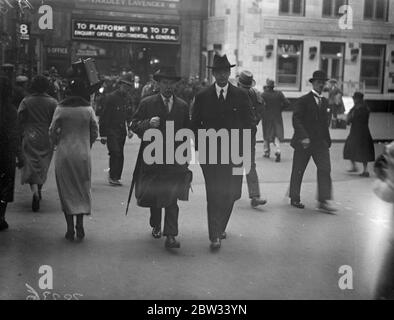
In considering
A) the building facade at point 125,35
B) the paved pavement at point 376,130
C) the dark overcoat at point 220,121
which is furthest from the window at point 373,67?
the dark overcoat at point 220,121

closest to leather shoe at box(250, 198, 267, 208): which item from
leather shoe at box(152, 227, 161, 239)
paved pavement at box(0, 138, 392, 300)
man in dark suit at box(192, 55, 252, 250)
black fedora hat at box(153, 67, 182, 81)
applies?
paved pavement at box(0, 138, 392, 300)

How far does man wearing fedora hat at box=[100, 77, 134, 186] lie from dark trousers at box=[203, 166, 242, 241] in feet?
12.8

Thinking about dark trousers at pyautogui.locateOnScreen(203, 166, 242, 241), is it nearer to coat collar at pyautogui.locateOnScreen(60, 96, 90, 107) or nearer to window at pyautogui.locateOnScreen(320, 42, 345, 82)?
coat collar at pyautogui.locateOnScreen(60, 96, 90, 107)

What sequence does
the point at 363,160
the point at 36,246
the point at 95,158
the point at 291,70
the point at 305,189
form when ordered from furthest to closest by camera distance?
the point at 291,70
the point at 95,158
the point at 363,160
the point at 305,189
the point at 36,246

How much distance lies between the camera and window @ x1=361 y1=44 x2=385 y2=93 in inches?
878

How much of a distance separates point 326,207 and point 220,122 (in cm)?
280

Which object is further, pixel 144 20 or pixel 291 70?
pixel 291 70

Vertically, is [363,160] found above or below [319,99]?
below

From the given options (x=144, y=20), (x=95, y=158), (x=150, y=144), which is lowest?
(x=95, y=158)

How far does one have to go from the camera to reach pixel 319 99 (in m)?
8.81

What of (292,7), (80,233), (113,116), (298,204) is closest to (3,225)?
(80,233)
